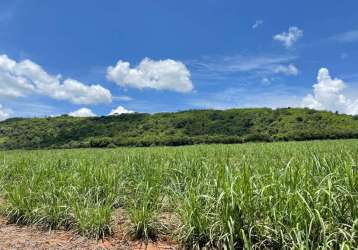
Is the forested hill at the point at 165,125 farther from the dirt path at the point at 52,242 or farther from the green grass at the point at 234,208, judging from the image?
the dirt path at the point at 52,242

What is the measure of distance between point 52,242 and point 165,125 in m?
106

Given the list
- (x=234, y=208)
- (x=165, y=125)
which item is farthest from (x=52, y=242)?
(x=165, y=125)

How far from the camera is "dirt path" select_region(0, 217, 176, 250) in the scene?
517 centimetres

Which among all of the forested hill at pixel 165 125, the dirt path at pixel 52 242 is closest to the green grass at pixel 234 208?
the dirt path at pixel 52 242

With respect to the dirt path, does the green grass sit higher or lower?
higher

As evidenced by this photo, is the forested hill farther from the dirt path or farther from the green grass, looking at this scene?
the dirt path

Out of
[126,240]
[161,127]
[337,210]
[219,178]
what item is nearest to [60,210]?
[126,240]

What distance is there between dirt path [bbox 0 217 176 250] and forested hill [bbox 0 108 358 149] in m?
79.4

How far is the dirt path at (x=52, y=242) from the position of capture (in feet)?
17.0

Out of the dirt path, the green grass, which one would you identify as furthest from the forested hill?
the dirt path

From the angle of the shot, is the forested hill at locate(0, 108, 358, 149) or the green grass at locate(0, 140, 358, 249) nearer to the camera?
the green grass at locate(0, 140, 358, 249)

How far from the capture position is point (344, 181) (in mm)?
4789

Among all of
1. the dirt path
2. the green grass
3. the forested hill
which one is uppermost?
the forested hill

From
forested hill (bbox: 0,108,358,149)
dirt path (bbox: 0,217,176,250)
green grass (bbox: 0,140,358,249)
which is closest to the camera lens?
green grass (bbox: 0,140,358,249)
